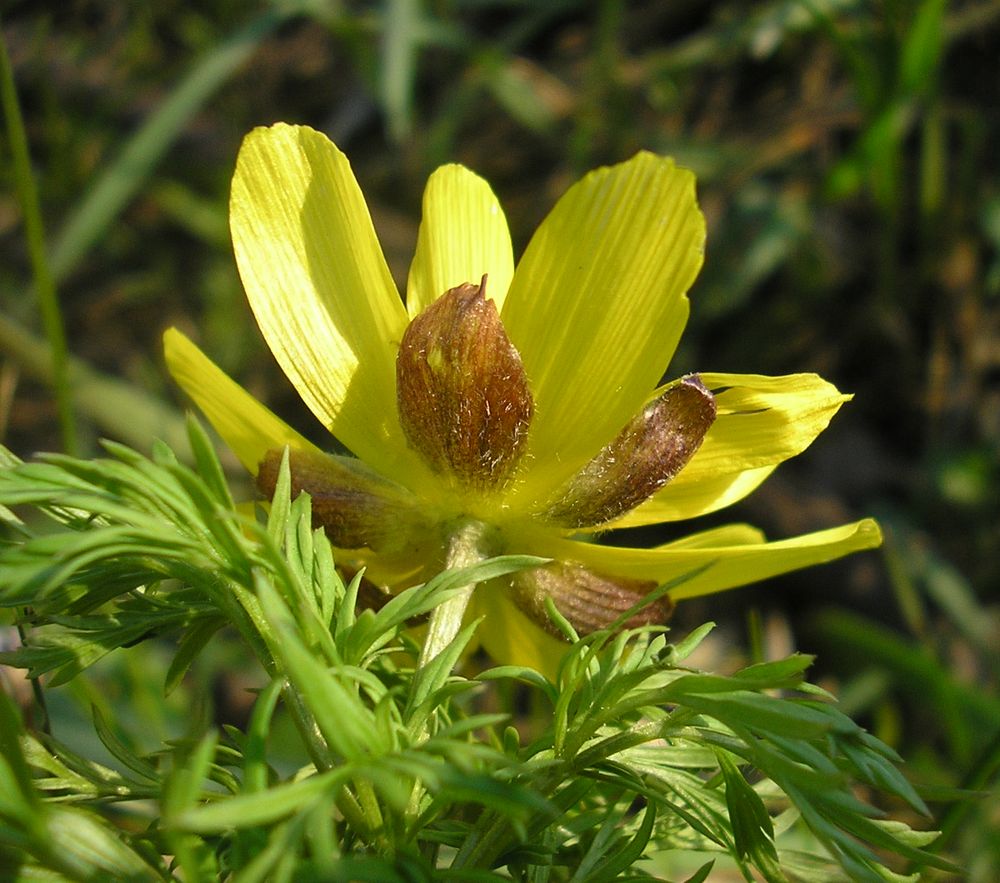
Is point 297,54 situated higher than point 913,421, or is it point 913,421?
point 297,54

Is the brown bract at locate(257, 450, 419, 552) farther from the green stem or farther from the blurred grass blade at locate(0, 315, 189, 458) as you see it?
the blurred grass blade at locate(0, 315, 189, 458)

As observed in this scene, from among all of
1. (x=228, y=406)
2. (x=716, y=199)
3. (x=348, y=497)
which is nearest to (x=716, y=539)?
(x=348, y=497)

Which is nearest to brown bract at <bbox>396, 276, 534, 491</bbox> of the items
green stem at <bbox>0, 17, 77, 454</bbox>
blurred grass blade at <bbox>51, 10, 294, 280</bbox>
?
green stem at <bbox>0, 17, 77, 454</bbox>

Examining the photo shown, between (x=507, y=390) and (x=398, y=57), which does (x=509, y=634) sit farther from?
(x=398, y=57)

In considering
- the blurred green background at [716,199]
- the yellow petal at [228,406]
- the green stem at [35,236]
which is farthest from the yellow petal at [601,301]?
the blurred green background at [716,199]

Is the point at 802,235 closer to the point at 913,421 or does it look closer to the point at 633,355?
the point at 913,421

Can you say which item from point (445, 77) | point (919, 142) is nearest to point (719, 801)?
point (919, 142)
